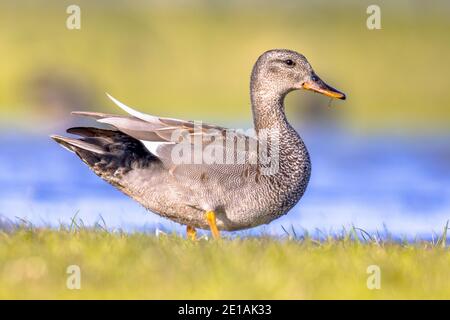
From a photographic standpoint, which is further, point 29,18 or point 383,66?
point 29,18

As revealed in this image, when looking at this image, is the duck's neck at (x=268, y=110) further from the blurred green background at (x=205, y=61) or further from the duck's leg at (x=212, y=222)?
the blurred green background at (x=205, y=61)

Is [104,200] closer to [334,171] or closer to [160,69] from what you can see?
[334,171]

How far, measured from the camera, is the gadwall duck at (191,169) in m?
6.14

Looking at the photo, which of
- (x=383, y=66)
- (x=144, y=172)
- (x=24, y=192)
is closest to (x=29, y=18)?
(x=383, y=66)

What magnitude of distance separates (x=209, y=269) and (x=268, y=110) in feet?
7.22

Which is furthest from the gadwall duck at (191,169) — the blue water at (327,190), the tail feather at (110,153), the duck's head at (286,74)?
the duck's head at (286,74)

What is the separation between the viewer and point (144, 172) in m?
6.23

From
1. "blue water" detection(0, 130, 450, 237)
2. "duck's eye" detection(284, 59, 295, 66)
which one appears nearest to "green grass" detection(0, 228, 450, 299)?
"blue water" detection(0, 130, 450, 237)

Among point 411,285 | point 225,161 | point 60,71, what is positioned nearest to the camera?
point 411,285

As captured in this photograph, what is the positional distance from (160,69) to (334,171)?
30.1 feet

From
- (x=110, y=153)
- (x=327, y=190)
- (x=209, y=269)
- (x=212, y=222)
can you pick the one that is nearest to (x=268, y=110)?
(x=212, y=222)

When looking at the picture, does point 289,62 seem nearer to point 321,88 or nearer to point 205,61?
point 321,88

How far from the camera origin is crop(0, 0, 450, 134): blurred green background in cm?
1897
